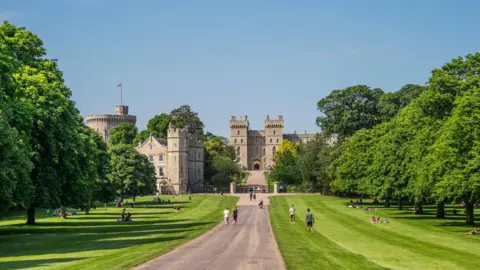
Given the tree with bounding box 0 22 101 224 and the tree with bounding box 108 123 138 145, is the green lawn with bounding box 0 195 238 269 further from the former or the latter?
the tree with bounding box 108 123 138 145

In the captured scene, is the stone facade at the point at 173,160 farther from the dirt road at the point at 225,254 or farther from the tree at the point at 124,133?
the dirt road at the point at 225,254

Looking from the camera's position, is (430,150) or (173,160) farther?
(173,160)

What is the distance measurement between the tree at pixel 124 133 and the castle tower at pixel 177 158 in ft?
109

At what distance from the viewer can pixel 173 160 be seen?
131375 mm

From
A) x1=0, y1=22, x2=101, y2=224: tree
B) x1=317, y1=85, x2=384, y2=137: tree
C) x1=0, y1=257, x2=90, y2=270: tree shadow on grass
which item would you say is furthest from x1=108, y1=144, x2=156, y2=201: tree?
x1=0, y1=257, x2=90, y2=270: tree shadow on grass

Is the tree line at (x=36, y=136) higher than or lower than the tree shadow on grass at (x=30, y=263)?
higher

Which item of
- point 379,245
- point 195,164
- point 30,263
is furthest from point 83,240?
point 195,164

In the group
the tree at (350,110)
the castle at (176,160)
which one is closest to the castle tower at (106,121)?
the castle at (176,160)

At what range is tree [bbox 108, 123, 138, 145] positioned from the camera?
6417 inches

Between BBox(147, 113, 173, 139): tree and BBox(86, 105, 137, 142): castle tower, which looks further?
BBox(86, 105, 137, 142): castle tower

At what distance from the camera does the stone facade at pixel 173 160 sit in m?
131

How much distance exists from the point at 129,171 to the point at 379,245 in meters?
59.0

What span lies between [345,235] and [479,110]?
12486 millimetres

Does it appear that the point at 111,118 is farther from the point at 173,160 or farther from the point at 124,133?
the point at 173,160
